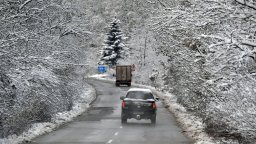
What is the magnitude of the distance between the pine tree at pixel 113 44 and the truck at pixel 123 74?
A: 28.9 meters

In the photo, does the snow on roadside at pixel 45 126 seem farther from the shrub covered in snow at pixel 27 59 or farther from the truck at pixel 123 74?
the truck at pixel 123 74

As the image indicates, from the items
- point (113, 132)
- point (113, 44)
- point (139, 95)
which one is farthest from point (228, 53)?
point (113, 44)

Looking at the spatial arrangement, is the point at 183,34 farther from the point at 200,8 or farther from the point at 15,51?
the point at 200,8

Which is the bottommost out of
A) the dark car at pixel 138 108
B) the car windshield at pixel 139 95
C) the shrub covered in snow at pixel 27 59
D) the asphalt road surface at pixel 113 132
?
the asphalt road surface at pixel 113 132

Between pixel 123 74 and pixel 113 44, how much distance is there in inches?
1198

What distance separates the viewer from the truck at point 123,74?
7738cm

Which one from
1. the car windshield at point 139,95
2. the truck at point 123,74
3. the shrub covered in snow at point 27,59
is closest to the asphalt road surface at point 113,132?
the shrub covered in snow at point 27,59

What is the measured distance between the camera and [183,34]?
1061 inches

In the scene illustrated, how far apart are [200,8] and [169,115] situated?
23.1 metres

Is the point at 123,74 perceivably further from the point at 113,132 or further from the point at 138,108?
the point at 113,132

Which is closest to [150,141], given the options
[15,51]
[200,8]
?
[15,51]

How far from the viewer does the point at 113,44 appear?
107125 mm

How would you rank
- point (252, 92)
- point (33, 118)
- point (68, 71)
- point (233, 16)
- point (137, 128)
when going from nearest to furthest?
1. point (233, 16)
2. point (252, 92)
3. point (33, 118)
4. point (137, 128)
5. point (68, 71)

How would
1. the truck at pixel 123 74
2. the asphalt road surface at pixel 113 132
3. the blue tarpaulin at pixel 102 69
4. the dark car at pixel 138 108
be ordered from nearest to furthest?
the asphalt road surface at pixel 113 132
the dark car at pixel 138 108
the truck at pixel 123 74
the blue tarpaulin at pixel 102 69
